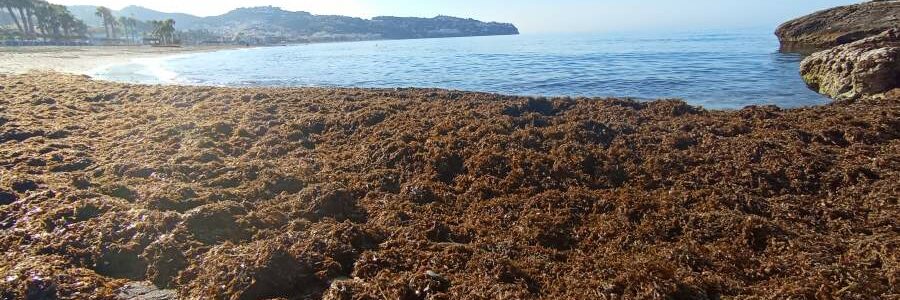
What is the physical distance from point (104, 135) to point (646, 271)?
9.38m

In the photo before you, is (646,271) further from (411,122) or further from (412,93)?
(412,93)

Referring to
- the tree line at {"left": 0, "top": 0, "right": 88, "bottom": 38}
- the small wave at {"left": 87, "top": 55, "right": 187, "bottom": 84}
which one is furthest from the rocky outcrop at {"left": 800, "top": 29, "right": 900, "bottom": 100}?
the tree line at {"left": 0, "top": 0, "right": 88, "bottom": 38}

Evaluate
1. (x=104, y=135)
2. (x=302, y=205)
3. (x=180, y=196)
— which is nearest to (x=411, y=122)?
(x=302, y=205)

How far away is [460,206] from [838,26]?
36.6 m

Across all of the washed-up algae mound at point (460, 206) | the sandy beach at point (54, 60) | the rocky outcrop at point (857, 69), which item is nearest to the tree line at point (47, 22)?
the sandy beach at point (54, 60)

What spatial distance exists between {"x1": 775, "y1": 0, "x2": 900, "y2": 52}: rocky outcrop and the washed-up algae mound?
79.1 feet

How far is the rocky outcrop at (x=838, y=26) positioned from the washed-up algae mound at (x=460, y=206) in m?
24.1

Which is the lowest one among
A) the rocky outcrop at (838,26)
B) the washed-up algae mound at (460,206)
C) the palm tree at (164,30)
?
the washed-up algae mound at (460,206)

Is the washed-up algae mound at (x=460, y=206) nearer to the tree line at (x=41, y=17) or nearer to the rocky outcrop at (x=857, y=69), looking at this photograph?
the rocky outcrop at (x=857, y=69)

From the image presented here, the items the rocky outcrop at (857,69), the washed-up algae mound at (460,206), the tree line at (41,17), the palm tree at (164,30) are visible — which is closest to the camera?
the washed-up algae mound at (460,206)

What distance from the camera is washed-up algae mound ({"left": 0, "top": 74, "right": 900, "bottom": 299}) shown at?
379 centimetres

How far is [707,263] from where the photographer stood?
3.89 m

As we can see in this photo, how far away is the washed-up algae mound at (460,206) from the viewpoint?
3.79 meters

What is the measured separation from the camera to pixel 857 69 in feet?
41.4
